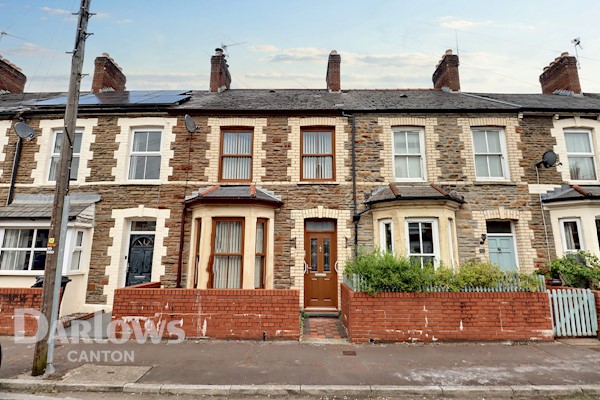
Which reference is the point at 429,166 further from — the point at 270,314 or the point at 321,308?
the point at 270,314

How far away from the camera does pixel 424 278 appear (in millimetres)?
7152

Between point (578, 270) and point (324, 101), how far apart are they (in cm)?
961

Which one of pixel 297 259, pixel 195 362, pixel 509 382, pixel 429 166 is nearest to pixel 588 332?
pixel 509 382

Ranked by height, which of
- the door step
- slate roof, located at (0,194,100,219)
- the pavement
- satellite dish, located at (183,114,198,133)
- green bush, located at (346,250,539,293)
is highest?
satellite dish, located at (183,114,198,133)

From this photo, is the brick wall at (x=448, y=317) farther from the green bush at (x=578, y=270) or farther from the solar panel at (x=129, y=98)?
the solar panel at (x=129, y=98)

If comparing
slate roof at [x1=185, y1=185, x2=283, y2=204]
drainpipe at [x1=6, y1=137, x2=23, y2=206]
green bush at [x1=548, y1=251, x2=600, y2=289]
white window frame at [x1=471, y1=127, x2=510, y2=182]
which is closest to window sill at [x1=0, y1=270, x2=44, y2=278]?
drainpipe at [x1=6, y1=137, x2=23, y2=206]

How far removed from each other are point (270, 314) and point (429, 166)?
24.0 ft

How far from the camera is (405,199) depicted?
938cm

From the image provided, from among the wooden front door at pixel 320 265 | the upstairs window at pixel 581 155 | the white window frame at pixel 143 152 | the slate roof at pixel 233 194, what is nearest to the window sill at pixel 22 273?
the white window frame at pixel 143 152

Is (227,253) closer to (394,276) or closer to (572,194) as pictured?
(394,276)

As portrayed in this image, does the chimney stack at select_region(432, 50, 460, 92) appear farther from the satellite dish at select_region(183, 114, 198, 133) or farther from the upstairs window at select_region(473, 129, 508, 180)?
the satellite dish at select_region(183, 114, 198, 133)

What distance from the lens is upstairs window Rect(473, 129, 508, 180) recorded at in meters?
10.8

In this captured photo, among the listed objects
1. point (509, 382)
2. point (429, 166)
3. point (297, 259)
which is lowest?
point (509, 382)

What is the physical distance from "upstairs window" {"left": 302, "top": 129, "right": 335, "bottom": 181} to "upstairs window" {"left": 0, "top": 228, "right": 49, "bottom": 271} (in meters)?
8.47
